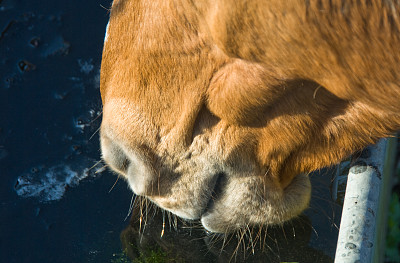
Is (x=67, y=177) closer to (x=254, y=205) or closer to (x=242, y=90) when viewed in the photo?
(x=254, y=205)

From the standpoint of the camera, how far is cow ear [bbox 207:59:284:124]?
172cm

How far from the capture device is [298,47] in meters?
1.52

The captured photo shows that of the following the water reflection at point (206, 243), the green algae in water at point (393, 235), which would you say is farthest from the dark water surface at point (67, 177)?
the green algae in water at point (393, 235)

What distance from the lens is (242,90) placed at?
1.78 meters

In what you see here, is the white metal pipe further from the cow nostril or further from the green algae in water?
the green algae in water

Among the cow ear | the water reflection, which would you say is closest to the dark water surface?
the water reflection

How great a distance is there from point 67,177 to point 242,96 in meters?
1.59

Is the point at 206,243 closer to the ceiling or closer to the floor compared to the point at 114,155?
closer to the floor

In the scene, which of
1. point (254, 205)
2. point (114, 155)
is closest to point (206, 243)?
point (254, 205)

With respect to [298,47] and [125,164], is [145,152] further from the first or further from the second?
[298,47]

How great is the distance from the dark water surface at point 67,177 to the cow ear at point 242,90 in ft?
3.43

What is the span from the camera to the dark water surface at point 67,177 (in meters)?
2.75

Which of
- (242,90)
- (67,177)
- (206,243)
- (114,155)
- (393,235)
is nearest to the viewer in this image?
(242,90)

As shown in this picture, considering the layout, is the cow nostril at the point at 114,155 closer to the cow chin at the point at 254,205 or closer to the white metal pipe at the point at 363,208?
the cow chin at the point at 254,205
